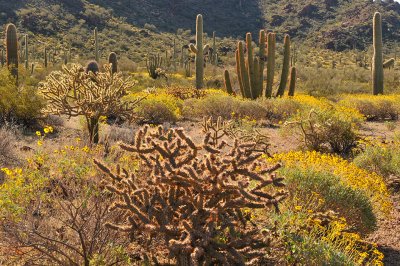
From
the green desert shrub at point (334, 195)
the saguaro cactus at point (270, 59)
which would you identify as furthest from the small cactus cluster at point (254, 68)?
the green desert shrub at point (334, 195)

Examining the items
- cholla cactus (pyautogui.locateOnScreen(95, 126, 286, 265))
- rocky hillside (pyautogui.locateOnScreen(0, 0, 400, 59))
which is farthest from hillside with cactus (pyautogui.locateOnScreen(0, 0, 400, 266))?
rocky hillside (pyautogui.locateOnScreen(0, 0, 400, 59))

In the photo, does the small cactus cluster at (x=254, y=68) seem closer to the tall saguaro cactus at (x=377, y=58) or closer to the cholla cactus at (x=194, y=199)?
the tall saguaro cactus at (x=377, y=58)

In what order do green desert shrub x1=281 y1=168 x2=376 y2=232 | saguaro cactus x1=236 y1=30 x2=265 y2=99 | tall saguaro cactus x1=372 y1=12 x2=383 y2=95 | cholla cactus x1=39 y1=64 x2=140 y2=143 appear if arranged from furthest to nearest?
1. tall saguaro cactus x1=372 y1=12 x2=383 y2=95
2. saguaro cactus x1=236 y1=30 x2=265 y2=99
3. cholla cactus x1=39 y1=64 x2=140 y2=143
4. green desert shrub x1=281 y1=168 x2=376 y2=232

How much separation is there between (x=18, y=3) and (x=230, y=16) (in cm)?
3052

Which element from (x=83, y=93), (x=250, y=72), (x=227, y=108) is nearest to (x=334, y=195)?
(x=83, y=93)

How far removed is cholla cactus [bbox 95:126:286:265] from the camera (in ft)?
11.7

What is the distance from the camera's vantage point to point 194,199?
370 cm

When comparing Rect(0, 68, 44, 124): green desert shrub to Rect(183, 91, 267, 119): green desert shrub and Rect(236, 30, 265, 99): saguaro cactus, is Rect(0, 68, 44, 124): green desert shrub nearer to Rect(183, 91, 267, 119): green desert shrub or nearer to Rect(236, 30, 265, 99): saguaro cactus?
Rect(183, 91, 267, 119): green desert shrub

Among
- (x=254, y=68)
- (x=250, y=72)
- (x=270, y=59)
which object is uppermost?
(x=270, y=59)

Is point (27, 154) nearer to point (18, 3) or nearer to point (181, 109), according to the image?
point (181, 109)

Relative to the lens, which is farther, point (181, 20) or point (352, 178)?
point (181, 20)

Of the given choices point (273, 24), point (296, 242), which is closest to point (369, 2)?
point (273, 24)

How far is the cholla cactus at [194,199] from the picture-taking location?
3564 mm

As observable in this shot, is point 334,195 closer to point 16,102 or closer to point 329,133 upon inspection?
point 329,133
